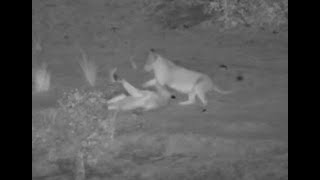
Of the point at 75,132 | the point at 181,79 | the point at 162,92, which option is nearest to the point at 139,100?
the point at 162,92

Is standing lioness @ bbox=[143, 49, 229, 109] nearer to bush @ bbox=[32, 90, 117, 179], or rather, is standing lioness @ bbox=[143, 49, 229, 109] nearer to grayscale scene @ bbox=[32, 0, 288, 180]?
grayscale scene @ bbox=[32, 0, 288, 180]

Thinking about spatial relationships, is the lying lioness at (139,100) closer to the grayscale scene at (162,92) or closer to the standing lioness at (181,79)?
the grayscale scene at (162,92)

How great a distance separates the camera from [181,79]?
697 centimetres

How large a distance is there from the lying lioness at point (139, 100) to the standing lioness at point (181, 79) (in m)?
0.22

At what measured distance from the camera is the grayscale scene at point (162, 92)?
A: 5.54 meters

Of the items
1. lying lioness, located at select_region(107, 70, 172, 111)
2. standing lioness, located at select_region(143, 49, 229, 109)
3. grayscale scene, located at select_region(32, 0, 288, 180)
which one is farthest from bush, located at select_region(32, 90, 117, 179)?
standing lioness, located at select_region(143, 49, 229, 109)

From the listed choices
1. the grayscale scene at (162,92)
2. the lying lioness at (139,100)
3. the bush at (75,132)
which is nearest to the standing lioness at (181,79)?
the grayscale scene at (162,92)

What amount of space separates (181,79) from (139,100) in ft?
1.96

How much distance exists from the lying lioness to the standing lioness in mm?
224

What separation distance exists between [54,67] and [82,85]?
2.99 feet

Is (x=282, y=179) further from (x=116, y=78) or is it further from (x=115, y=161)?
(x=116, y=78)

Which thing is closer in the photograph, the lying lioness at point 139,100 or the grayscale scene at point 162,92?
the grayscale scene at point 162,92

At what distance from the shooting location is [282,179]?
17.4 ft
